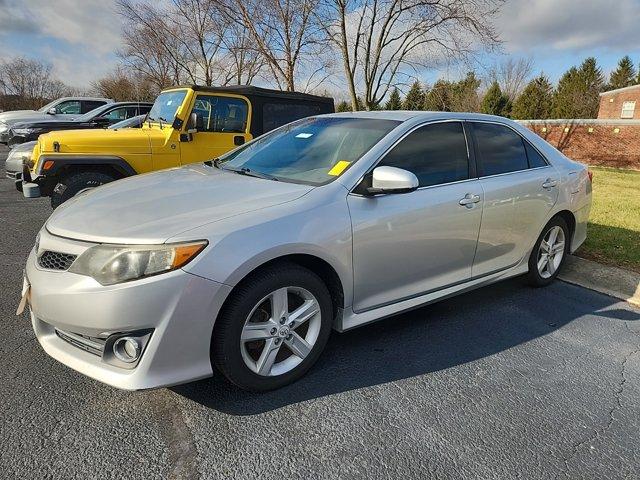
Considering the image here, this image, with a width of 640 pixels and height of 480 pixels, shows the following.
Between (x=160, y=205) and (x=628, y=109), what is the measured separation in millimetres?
41308

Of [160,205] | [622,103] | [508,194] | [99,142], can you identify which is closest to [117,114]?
[99,142]

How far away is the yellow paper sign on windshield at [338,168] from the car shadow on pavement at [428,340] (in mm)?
1142

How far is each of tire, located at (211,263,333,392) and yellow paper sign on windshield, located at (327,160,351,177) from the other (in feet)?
2.22

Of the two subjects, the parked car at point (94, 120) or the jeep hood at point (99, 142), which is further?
the parked car at point (94, 120)

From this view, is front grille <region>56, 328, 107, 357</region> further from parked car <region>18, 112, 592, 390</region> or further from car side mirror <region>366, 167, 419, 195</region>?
car side mirror <region>366, 167, 419, 195</region>

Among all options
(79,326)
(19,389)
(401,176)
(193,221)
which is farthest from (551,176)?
(19,389)

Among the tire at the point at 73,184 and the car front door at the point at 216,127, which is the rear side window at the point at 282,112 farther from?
the tire at the point at 73,184

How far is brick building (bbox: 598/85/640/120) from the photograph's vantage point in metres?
34.3

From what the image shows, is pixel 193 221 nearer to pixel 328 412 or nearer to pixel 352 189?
pixel 352 189

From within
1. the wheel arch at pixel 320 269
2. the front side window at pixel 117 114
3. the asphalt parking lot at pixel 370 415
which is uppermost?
the front side window at pixel 117 114

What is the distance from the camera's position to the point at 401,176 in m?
2.69

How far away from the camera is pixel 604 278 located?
452cm

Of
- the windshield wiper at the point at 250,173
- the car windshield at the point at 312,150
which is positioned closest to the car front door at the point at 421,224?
the car windshield at the point at 312,150

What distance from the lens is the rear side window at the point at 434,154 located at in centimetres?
309
